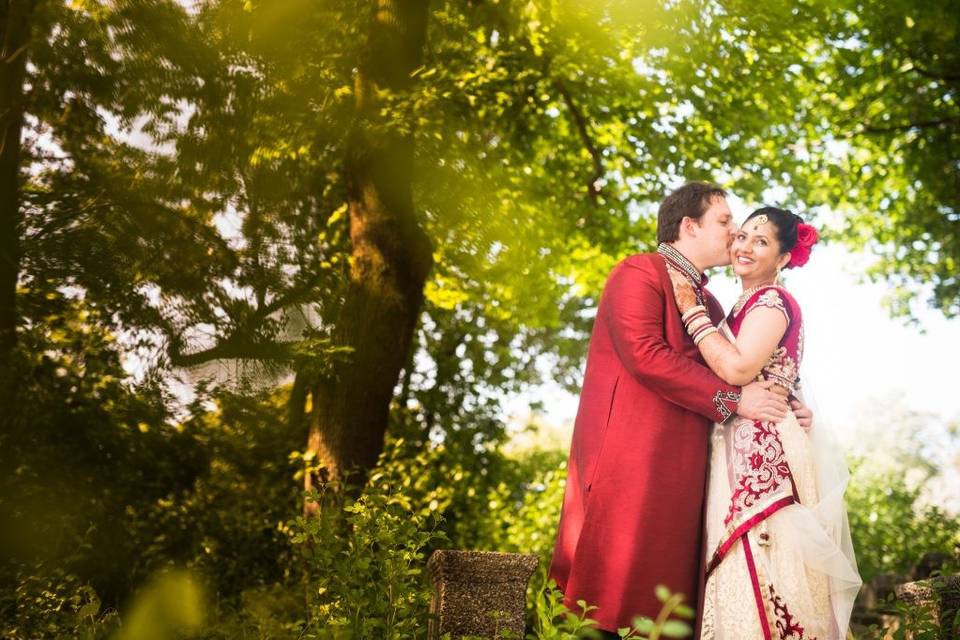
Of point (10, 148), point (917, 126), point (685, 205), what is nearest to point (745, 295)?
point (685, 205)

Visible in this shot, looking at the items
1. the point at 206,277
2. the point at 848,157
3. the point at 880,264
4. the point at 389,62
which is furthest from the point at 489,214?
the point at 880,264

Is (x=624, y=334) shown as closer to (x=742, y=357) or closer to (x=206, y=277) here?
(x=742, y=357)

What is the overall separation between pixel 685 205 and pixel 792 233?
0.51m

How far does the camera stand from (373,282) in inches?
309

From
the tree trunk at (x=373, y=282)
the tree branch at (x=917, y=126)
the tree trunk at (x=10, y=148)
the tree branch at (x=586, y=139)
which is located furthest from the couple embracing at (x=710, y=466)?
the tree branch at (x=917, y=126)

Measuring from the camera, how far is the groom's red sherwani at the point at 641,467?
414cm

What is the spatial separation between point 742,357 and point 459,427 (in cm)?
985

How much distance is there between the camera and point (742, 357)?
13.7 feet

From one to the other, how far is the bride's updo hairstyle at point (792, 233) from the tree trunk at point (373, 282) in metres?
3.82

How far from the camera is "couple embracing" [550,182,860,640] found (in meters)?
4.06

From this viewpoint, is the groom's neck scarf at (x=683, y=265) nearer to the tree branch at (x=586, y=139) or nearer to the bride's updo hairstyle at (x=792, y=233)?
the bride's updo hairstyle at (x=792, y=233)

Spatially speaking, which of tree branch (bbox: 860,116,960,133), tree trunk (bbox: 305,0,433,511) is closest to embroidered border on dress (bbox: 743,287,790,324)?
tree trunk (bbox: 305,0,433,511)

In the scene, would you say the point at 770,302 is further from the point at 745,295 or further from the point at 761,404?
the point at 761,404

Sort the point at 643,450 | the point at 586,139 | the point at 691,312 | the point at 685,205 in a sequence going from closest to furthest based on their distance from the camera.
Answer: the point at 643,450, the point at 691,312, the point at 685,205, the point at 586,139
